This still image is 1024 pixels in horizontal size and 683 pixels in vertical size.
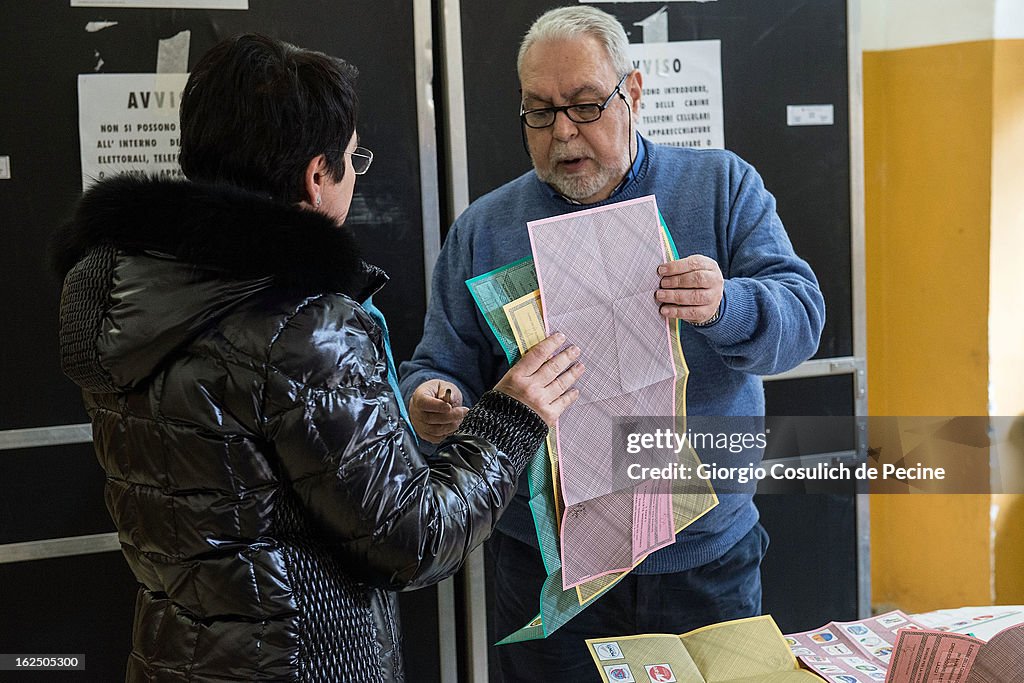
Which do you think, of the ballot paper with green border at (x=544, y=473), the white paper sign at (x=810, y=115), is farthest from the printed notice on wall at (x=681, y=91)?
the ballot paper with green border at (x=544, y=473)

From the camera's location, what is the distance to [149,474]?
3.63ft

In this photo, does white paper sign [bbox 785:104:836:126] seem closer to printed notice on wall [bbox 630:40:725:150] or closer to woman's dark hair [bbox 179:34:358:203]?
printed notice on wall [bbox 630:40:725:150]

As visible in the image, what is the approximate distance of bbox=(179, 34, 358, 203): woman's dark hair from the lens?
1153 millimetres

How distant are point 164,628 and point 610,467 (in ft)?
2.47

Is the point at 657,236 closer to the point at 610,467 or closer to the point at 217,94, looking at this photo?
the point at 610,467

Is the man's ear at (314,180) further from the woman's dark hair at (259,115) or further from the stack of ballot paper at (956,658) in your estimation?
the stack of ballot paper at (956,658)

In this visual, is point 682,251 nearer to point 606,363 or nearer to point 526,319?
point 606,363

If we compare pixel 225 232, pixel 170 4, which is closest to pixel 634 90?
pixel 225 232

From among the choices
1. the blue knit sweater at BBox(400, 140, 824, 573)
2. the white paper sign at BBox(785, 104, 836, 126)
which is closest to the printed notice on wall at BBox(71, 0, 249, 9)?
the blue knit sweater at BBox(400, 140, 824, 573)

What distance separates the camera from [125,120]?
203cm

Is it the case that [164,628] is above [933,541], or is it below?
above

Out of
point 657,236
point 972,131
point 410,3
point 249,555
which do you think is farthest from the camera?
point 972,131

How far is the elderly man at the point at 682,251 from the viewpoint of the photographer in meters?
1.65

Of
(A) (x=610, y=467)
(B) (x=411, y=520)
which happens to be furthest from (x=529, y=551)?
(B) (x=411, y=520)
